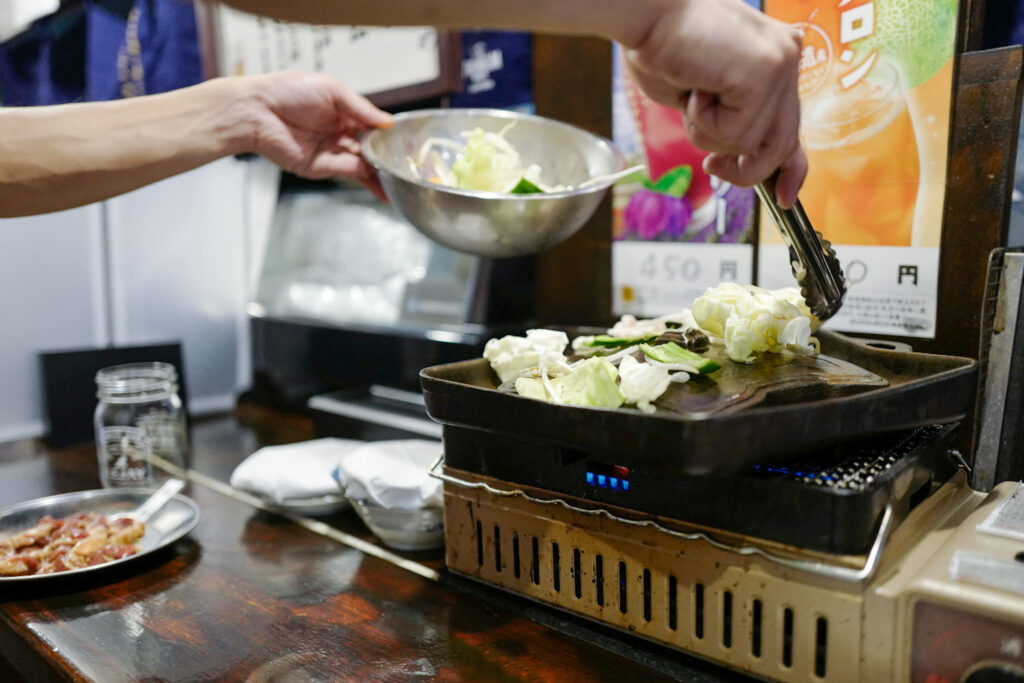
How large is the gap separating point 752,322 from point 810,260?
0.14 meters

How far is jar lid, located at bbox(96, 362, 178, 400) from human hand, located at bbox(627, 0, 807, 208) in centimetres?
143

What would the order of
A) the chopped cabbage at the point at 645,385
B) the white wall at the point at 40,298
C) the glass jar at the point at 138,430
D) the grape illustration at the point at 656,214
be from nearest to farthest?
the chopped cabbage at the point at 645,385, the grape illustration at the point at 656,214, the glass jar at the point at 138,430, the white wall at the point at 40,298

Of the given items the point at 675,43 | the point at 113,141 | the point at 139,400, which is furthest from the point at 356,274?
the point at 675,43

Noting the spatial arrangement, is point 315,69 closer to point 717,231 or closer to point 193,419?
point 193,419

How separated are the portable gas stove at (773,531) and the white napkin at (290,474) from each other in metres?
0.45

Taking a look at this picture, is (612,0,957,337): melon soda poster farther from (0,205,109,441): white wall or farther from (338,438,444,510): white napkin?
Answer: (0,205,109,441): white wall

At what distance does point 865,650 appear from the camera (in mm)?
741

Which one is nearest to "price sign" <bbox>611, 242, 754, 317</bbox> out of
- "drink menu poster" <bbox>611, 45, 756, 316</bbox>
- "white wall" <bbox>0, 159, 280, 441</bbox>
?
"drink menu poster" <bbox>611, 45, 756, 316</bbox>

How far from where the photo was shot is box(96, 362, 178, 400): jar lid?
67.2 inches

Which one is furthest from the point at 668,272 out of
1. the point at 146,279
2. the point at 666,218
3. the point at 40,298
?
the point at 40,298

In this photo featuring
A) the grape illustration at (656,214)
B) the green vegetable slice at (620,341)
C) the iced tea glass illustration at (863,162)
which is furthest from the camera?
the grape illustration at (656,214)

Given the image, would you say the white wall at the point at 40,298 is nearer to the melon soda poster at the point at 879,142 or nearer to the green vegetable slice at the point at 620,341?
the green vegetable slice at the point at 620,341

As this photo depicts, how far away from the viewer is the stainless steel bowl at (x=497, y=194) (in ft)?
3.66

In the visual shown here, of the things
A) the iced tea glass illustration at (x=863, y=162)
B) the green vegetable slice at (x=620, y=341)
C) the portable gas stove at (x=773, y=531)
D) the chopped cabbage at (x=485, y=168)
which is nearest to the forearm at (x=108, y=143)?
the chopped cabbage at (x=485, y=168)
